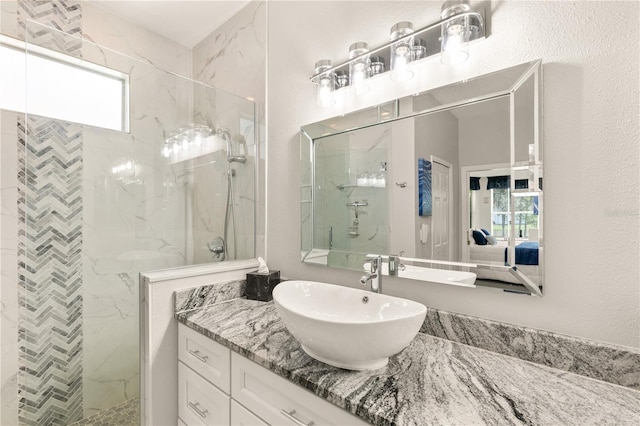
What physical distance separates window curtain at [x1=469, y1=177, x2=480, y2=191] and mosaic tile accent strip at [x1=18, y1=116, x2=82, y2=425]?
1768mm

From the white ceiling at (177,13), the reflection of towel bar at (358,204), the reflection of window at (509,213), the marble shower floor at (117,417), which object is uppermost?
the white ceiling at (177,13)

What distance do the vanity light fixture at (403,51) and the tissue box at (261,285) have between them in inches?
36.7

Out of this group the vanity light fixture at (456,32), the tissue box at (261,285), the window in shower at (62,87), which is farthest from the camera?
the tissue box at (261,285)

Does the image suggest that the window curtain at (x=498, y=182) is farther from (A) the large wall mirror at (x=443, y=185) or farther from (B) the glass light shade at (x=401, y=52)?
(B) the glass light shade at (x=401, y=52)

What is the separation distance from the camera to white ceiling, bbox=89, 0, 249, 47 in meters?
1.95

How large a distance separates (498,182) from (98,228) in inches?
71.0

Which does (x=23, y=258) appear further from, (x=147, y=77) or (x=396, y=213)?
(x=396, y=213)

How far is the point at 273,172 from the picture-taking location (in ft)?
5.93

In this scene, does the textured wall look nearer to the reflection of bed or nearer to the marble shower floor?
the reflection of bed

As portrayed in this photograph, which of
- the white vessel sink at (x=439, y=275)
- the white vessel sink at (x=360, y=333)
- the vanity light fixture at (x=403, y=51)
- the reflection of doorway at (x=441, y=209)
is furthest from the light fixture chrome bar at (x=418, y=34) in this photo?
the white vessel sink at (x=360, y=333)

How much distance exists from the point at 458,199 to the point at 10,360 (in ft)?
7.72

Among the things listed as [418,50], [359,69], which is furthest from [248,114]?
[418,50]

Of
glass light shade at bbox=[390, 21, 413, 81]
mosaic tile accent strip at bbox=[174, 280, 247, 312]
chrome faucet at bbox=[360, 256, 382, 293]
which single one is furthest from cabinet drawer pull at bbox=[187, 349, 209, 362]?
glass light shade at bbox=[390, 21, 413, 81]

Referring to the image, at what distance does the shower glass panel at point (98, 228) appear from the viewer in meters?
1.45
